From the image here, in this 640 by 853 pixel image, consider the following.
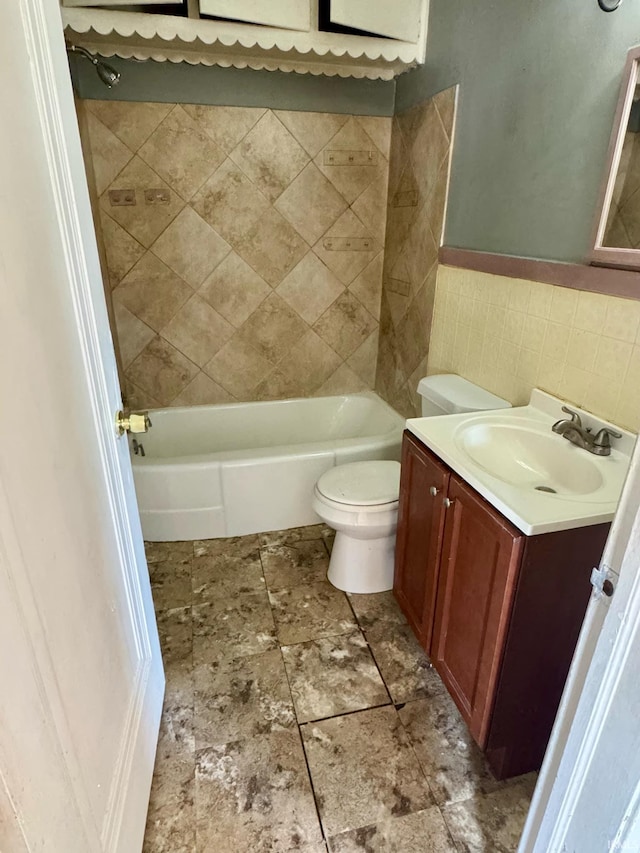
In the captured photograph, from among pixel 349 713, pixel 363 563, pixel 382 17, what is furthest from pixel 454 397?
pixel 382 17

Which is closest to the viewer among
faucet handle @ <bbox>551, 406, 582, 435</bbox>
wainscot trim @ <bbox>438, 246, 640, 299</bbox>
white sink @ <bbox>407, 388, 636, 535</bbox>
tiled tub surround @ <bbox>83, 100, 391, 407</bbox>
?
white sink @ <bbox>407, 388, 636, 535</bbox>

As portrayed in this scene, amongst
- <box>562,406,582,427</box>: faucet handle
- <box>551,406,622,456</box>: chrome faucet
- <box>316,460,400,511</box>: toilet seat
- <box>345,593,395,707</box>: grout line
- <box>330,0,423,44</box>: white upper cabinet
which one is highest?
<box>330,0,423,44</box>: white upper cabinet

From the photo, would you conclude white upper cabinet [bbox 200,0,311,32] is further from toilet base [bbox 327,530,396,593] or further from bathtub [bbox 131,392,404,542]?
toilet base [bbox 327,530,396,593]

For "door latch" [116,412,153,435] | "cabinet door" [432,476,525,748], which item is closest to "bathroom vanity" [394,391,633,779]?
"cabinet door" [432,476,525,748]

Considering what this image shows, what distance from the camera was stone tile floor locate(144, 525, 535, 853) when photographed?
125 cm

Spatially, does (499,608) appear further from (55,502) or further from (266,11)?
(266,11)

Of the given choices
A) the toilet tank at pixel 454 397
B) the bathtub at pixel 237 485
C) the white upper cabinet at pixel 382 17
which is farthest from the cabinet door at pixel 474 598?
the white upper cabinet at pixel 382 17

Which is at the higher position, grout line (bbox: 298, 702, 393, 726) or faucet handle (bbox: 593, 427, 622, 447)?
faucet handle (bbox: 593, 427, 622, 447)

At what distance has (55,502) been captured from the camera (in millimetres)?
800

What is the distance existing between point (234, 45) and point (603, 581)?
2.46m

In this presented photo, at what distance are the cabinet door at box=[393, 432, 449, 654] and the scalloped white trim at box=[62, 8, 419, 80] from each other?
1758mm

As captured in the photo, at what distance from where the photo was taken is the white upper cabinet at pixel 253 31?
195cm

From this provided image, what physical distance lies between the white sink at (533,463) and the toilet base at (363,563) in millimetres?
603

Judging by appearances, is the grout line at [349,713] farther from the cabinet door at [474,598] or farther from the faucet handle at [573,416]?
the faucet handle at [573,416]
